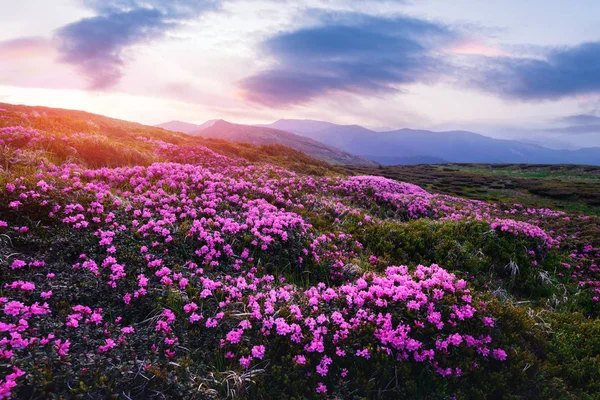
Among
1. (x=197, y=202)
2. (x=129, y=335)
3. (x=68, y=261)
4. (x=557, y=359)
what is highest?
(x=197, y=202)

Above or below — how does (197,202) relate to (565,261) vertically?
above

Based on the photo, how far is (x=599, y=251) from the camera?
577 inches

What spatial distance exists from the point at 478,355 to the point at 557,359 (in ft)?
6.34

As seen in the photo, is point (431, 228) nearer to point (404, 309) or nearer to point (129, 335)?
point (404, 309)

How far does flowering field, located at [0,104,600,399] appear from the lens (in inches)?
192

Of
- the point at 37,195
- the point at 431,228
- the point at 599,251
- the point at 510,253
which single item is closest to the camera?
the point at 37,195

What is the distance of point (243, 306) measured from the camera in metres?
6.29

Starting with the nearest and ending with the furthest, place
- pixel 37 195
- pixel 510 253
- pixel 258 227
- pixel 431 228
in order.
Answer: pixel 37 195 < pixel 258 227 < pixel 510 253 < pixel 431 228

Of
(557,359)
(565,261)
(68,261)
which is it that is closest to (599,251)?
(565,261)

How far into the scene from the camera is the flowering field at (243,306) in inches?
192

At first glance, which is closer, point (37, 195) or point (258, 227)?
point (37, 195)

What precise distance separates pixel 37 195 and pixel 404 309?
8.47m

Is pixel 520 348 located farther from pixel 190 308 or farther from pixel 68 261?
pixel 68 261

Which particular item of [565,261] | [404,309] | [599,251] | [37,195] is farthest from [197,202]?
[599,251]
